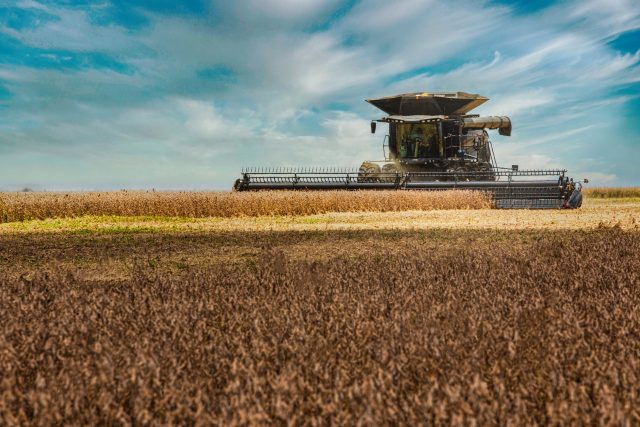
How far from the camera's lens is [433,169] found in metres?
21.5

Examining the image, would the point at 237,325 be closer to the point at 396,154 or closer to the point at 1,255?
the point at 1,255

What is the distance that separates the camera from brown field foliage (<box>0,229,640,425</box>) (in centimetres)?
228

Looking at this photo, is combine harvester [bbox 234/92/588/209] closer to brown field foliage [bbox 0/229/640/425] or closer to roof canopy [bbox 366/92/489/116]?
roof canopy [bbox 366/92/489/116]

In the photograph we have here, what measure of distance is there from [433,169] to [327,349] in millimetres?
18939

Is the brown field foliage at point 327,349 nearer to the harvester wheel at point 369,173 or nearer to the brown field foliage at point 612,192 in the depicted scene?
the harvester wheel at point 369,173

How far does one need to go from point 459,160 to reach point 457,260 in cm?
1510

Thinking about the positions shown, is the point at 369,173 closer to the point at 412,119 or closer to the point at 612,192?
the point at 412,119

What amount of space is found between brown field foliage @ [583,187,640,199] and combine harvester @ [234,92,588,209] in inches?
1041

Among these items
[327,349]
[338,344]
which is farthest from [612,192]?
[327,349]

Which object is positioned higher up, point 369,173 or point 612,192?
point 369,173

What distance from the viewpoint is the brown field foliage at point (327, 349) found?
2.28m

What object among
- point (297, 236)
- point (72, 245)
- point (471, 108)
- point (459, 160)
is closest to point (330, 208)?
point (459, 160)

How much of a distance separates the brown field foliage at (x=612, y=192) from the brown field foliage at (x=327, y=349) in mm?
42133

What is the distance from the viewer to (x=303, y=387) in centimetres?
246
